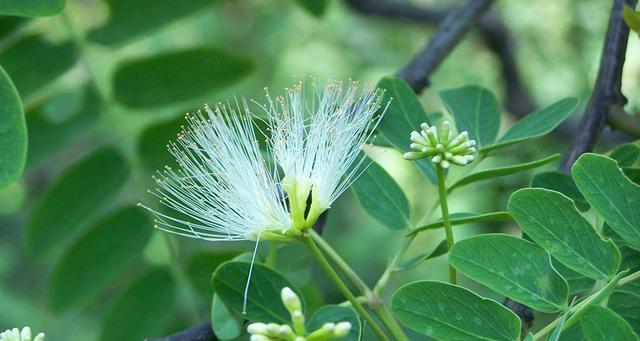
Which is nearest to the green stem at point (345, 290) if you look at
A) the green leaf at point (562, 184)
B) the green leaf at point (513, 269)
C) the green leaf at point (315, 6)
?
the green leaf at point (513, 269)

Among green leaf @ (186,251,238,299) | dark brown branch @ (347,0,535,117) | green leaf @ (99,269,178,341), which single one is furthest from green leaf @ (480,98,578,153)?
dark brown branch @ (347,0,535,117)

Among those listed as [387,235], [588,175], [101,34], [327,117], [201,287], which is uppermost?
[101,34]

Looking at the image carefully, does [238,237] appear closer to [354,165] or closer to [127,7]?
[354,165]

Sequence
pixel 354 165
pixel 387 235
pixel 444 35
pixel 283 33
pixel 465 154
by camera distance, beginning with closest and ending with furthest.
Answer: pixel 465 154 → pixel 354 165 → pixel 444 35 → pixel 387 235 → pixel 283 33

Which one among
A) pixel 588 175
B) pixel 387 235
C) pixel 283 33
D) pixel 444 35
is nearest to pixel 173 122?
pixel 444 35

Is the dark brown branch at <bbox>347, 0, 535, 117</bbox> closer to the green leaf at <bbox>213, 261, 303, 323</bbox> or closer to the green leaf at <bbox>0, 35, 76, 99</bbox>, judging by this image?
the green leaf at <bbox>0, 35, 76, 99</bbox>

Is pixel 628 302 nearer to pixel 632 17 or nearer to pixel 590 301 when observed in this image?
pixel 590 301
